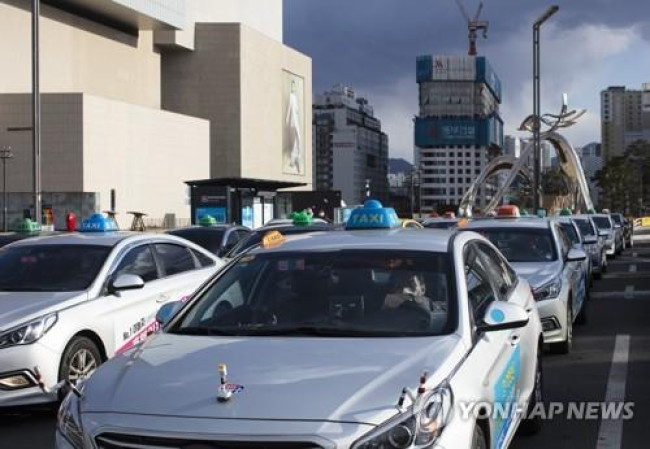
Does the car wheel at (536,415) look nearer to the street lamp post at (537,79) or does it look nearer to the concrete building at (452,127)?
the street lamp post at (537,79)

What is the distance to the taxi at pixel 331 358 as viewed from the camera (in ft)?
11.4

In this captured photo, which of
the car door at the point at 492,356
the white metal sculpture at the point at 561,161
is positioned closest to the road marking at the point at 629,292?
the car door at the point at 492,356

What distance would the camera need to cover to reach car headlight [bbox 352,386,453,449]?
134 inches

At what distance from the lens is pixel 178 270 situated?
9328 mm

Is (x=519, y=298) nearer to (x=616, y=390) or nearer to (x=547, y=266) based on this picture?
(x=616, y=390)

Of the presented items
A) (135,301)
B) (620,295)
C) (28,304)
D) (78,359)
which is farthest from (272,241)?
(620,295)

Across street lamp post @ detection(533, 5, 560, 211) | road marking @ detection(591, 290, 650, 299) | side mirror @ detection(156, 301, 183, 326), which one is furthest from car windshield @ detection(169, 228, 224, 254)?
street lamp post @ detection(533, 5, 560, 211)

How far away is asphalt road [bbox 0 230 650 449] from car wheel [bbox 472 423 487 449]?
1.92 m

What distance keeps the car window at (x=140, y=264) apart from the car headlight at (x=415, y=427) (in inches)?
196

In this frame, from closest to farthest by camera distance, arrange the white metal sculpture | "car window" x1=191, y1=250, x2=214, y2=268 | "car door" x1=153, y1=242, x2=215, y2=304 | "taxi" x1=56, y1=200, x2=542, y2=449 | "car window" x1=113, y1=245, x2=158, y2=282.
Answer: "taxi" x1=56, y1=200, x2=542, y2=449 < "car window" x1=113, y1=245, x2=158, y2=282 < "car door" x1=153, y1=242, x2=215, y2=304 < "car window" x1=191, y1=250, x2=214, y2=268 < the white metal sculpture

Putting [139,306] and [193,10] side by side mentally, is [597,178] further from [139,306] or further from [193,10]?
[139,306]

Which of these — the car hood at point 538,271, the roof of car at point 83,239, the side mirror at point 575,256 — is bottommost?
the car hood at point 538,271

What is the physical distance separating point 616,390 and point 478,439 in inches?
159

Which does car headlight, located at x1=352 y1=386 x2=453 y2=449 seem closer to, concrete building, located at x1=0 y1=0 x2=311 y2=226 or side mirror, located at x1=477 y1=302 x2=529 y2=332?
side mirror, located at x1=477 y1=302 x2=529 y2=332
